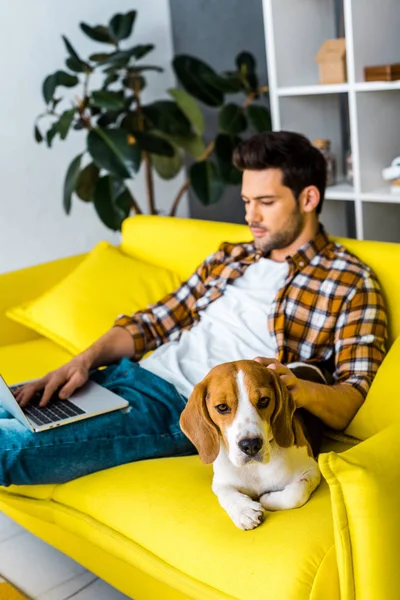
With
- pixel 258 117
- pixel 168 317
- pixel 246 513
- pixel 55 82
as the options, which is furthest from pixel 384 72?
pixel 246 513

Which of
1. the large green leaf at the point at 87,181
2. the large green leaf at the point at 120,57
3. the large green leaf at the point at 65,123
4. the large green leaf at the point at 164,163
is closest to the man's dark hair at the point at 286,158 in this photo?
the large green leaf at the point at 65,123

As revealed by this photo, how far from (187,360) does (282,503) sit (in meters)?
0.65

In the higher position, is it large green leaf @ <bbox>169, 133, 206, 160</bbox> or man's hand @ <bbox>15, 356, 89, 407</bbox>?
large green leaf @ <bbox>169, 133, 206, 160</bbox>

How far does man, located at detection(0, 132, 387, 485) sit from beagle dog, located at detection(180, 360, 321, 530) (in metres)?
0.17

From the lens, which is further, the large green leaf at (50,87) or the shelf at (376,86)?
the large green leaf at (50,87)

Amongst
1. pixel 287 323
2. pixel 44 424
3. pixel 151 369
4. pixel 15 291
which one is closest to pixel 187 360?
pixel 151 369

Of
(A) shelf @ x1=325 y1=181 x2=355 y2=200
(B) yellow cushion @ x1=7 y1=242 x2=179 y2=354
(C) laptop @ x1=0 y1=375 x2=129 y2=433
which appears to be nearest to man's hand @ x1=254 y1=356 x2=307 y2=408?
(C) laptop @ x1=0 y1=375 x2=129 y2=433

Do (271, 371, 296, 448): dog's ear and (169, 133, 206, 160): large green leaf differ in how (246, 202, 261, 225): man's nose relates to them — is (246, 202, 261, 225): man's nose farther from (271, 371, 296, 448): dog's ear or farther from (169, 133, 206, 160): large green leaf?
(169, 133, 206, 160): large green leaf

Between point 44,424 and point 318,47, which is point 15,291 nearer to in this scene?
point 44,424

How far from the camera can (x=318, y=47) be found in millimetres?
3547

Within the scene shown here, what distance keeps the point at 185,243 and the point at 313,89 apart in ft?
2.88

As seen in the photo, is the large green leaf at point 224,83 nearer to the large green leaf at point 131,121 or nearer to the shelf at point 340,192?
the large green leaf at point 131,121

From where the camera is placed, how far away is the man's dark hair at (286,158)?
7.59 feet

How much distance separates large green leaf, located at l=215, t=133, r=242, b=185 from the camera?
148 inches
